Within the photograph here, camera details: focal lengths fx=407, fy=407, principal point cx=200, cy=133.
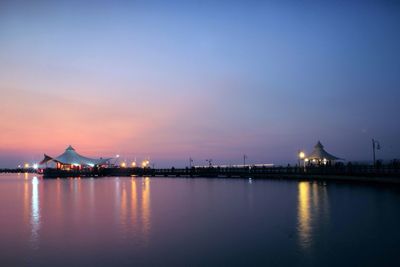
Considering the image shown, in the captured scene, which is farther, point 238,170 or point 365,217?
point 238,170

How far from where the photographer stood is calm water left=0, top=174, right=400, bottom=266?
14.5m

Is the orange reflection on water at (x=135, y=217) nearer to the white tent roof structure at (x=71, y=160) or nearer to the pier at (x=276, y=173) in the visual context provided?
the pier at (x=276, y=173)

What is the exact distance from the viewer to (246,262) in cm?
1388

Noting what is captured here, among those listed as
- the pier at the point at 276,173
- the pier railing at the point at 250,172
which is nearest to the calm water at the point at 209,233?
the pier at the point at 276,173

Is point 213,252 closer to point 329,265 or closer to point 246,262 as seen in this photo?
point 246,262

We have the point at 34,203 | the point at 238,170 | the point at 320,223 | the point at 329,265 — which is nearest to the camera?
the point at 329,265

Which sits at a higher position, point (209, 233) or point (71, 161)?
point (71, 161)

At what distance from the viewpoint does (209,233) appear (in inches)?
741

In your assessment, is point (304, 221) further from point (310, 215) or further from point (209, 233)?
point (209, 233)

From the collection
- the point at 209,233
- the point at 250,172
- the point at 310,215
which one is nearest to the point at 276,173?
the point at 250,172

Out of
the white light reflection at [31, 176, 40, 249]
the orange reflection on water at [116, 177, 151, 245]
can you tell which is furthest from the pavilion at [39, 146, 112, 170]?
the orange reflection on water at [116, 177, 151, 245]

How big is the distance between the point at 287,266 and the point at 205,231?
21.6ft

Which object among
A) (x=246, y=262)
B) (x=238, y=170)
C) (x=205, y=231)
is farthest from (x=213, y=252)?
(x=238, y=170)

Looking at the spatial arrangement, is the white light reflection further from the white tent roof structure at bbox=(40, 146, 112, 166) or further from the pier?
the white tent roof structure at bbox=(40, 146, 112, 166)
